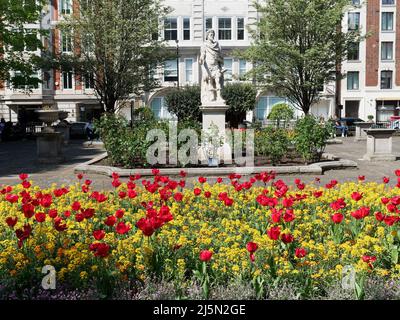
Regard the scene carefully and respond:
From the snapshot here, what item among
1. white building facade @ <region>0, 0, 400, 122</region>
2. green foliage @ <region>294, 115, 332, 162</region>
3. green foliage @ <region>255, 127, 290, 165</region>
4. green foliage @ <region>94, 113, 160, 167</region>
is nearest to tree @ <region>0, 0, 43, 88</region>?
green foliage @ <region>94, 113, 160, 167</region>

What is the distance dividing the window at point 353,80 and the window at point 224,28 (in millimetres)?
12981

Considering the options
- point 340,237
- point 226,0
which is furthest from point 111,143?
point 226,0

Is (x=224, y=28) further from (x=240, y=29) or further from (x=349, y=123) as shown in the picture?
(x=349, y=123)

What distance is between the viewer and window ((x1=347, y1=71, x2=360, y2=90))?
49688 mm

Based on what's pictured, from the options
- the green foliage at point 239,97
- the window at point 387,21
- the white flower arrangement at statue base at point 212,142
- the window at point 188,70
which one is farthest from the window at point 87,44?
the window at point 387,21

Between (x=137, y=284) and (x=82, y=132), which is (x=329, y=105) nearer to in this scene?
(x=82, y=132)

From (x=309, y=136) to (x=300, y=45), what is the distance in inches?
697

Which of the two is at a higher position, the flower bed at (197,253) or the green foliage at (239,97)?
the green foliage at (239,97)

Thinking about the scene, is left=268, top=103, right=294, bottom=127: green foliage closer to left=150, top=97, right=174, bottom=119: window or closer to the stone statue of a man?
the stone statue of a man

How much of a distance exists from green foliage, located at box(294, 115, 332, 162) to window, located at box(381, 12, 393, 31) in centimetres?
3846

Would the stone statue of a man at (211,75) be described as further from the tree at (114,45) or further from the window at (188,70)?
the window at (188,70)

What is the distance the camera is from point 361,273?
160 inches

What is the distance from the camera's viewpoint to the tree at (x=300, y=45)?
30.3 metres

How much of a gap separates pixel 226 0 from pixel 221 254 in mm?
45277
